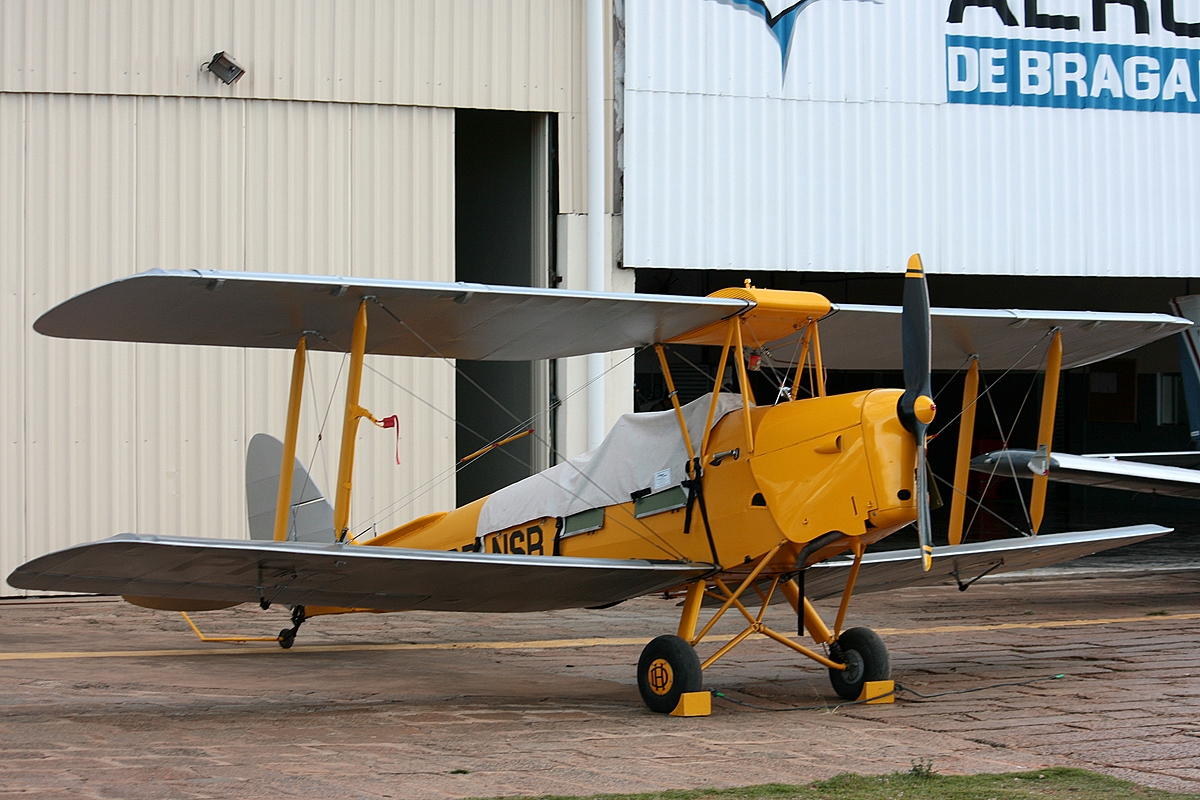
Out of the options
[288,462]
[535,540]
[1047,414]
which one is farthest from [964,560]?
[288,462]

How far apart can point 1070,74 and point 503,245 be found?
22.1 ft

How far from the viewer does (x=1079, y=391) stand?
24.3 metres

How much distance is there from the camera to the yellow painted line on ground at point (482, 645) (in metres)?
8.77

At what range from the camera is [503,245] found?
14.1 m

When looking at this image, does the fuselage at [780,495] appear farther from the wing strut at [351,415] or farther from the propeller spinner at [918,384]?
the wing strut at [351,415]

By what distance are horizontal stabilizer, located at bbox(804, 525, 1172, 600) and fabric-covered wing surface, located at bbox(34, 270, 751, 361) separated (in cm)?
193

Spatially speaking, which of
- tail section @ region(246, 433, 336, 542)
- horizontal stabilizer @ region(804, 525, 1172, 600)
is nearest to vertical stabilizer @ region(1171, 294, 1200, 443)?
horizontal stabilizer @ region(804, 525, 1172, 600)

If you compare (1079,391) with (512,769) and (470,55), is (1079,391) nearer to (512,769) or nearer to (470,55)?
(470,55)

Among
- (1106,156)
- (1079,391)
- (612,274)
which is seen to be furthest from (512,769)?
(1079,391)

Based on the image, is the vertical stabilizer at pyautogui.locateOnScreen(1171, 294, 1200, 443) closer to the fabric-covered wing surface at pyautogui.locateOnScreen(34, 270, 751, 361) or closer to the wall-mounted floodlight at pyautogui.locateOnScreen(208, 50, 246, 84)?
the fabric-covered wing surface at pyautogui.locateOnScreen(34, 270, 751, 361)

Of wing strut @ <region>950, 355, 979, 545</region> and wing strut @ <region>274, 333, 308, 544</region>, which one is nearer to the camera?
wing strut @ <region>274, 333, 308, 544</region>

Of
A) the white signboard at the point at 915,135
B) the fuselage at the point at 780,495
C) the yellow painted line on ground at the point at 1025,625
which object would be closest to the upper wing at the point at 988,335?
the fuselage at the point at 780,495

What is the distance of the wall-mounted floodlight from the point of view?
11.6 m

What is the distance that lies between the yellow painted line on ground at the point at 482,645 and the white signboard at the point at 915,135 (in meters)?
4.30
